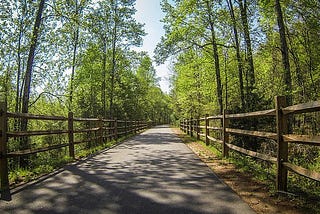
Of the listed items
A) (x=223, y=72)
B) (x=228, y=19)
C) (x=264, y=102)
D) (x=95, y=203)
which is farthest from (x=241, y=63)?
(x=95, y=203)

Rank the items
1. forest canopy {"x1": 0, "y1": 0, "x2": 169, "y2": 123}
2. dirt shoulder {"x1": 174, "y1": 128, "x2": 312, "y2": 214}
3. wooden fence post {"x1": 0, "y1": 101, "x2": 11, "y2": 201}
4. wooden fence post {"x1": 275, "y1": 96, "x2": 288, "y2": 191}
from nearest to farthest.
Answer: dirt shoulder {"x1": 174, "y1": 128, "x2": 312, "y2": 214} < wooden fence post {"x1": 275, "y1": 96, "x2": 288, "y2": 191} < wooden fence post {"x1": 0, "y1": 101, "x2": 11, "y2": 201} < forest canopy {"x1": 0, "y1": 0, "x2": 169, "y2": 123}

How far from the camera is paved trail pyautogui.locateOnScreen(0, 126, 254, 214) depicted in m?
3.75

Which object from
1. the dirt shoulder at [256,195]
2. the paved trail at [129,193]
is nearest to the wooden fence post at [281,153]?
the dirt shoulder at [256,195]

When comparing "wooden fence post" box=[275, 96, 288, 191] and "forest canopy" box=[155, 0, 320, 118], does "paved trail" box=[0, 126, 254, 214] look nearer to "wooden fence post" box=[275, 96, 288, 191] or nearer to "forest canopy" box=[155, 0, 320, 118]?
"wooden fence post" box=[275, 96, 288, 191]

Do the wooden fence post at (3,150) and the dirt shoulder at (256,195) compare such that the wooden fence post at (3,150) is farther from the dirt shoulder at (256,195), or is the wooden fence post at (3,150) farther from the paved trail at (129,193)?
the dirt shoulder at (256,195)

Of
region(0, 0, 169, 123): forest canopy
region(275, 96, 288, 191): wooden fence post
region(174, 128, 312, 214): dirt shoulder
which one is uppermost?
region(0, 0, 169, 123): forest canopy

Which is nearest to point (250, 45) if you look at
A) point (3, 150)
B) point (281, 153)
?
point (281, 153)

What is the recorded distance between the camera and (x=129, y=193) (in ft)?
14.8

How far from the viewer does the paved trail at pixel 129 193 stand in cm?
375

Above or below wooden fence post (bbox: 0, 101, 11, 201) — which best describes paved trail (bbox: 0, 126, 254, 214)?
below

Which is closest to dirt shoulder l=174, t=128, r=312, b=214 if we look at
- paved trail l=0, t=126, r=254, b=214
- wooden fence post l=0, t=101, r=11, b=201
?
paved trail l=0, t=126, r=254, b=214

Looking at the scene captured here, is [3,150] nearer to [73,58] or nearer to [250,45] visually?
[250,45]

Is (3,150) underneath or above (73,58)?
underneath

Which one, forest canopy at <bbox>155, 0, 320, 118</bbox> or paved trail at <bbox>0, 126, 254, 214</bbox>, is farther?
forest canopy at <bbox>155, 0, 320, 118</bbox>
